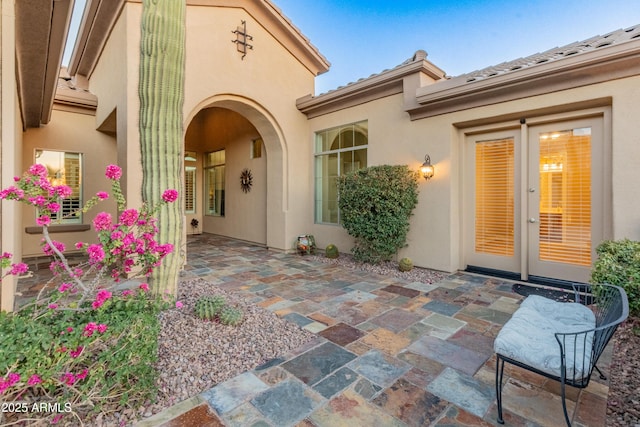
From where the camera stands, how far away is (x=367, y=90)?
689 cm

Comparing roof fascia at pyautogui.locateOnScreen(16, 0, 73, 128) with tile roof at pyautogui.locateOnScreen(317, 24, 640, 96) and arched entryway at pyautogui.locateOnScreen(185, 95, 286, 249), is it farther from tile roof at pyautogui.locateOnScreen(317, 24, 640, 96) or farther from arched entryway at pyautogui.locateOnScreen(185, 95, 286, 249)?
tile roof at pyautogui.locateOnScreen(317, 24, 640, 96)

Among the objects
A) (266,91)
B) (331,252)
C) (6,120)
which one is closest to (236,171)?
(266,91)

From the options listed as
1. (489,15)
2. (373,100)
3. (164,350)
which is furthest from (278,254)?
(489,15)

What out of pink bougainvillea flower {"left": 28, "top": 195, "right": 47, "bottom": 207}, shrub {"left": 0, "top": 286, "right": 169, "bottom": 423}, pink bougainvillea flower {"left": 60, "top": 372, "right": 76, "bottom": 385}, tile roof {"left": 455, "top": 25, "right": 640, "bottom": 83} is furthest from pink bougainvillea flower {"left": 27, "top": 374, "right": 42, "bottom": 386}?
tile roof {"left": 455, "top": 25, "right": 640, "bottom": 83}

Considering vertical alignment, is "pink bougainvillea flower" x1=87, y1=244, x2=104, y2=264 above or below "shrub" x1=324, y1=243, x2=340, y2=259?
above

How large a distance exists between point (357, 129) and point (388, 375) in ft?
19.5

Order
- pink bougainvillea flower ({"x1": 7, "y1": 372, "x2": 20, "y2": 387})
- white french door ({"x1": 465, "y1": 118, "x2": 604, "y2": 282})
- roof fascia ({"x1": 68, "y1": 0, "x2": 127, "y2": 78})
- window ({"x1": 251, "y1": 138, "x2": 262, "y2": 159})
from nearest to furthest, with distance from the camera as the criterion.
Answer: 1. pink bougainvillea flower ({"x1": 7, "y1": 372, "x2": 20, "y2": 387})
2. white french door ({"x1": 465, "y1": 118, "x2": 604, "y2": 282})
3. roof fascia ({"x1": 68, "y1": 0, "x2": 127, "y2": 78})
4. window ({"x1": 251, "y1": 138, "x2": 262, "y2": 159})

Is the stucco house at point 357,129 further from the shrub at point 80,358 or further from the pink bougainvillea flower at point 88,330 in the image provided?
the pink bougainvillea flower at point 88,330

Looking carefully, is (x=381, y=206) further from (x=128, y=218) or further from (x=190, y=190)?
(x=190, y=190)

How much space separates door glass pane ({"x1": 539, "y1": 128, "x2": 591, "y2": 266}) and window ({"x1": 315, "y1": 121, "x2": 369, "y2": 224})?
139 inches

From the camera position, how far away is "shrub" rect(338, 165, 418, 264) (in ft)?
19.8

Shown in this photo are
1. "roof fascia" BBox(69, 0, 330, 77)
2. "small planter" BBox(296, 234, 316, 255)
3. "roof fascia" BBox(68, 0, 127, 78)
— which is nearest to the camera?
"roof fascia" BBox(68, 0, 127, 78)

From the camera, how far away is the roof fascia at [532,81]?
4113 mm

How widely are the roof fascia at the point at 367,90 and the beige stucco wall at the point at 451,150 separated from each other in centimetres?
17
